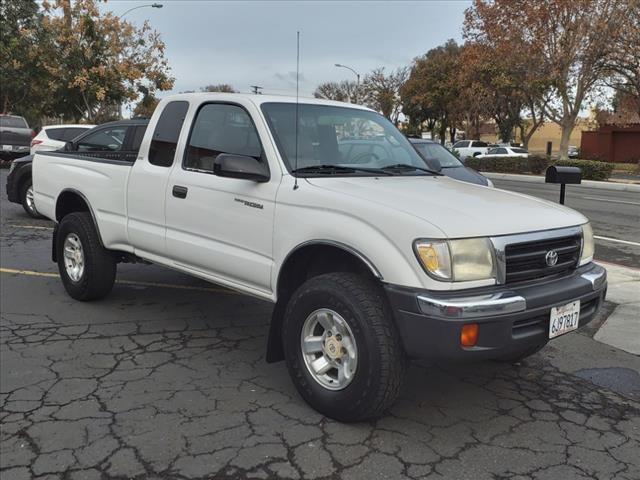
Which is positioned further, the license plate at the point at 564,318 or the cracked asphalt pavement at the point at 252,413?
the license plate at the point at 564,318

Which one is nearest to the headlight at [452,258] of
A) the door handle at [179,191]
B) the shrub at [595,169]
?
the door handle at [179,191]

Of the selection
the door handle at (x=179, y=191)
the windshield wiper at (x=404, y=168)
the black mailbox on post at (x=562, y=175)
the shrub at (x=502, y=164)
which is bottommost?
the shrub at (x=502, y=164)

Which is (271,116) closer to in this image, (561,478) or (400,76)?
(561,478)

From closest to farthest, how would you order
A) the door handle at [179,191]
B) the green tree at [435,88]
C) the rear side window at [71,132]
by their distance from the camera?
the door handle at [179,191], the rear side window at [71,132], the green tree at [435,88]

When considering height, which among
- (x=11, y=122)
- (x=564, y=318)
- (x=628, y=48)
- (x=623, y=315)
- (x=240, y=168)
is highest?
(x=628, y=48)

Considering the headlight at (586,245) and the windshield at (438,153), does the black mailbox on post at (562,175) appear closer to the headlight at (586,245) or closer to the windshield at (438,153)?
the headlight at (586,245)

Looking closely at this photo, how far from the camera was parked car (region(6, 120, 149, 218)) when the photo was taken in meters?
8.25

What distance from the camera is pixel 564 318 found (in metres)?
3.46

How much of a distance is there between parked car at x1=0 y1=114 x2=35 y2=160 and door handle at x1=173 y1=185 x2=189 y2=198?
20767mm

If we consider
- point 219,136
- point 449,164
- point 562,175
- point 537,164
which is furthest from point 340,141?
point 537,164

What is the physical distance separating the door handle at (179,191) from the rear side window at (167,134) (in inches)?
11.0

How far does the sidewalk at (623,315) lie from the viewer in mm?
5008

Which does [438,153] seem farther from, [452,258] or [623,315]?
[452,258]

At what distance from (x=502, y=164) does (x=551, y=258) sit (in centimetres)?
2800
